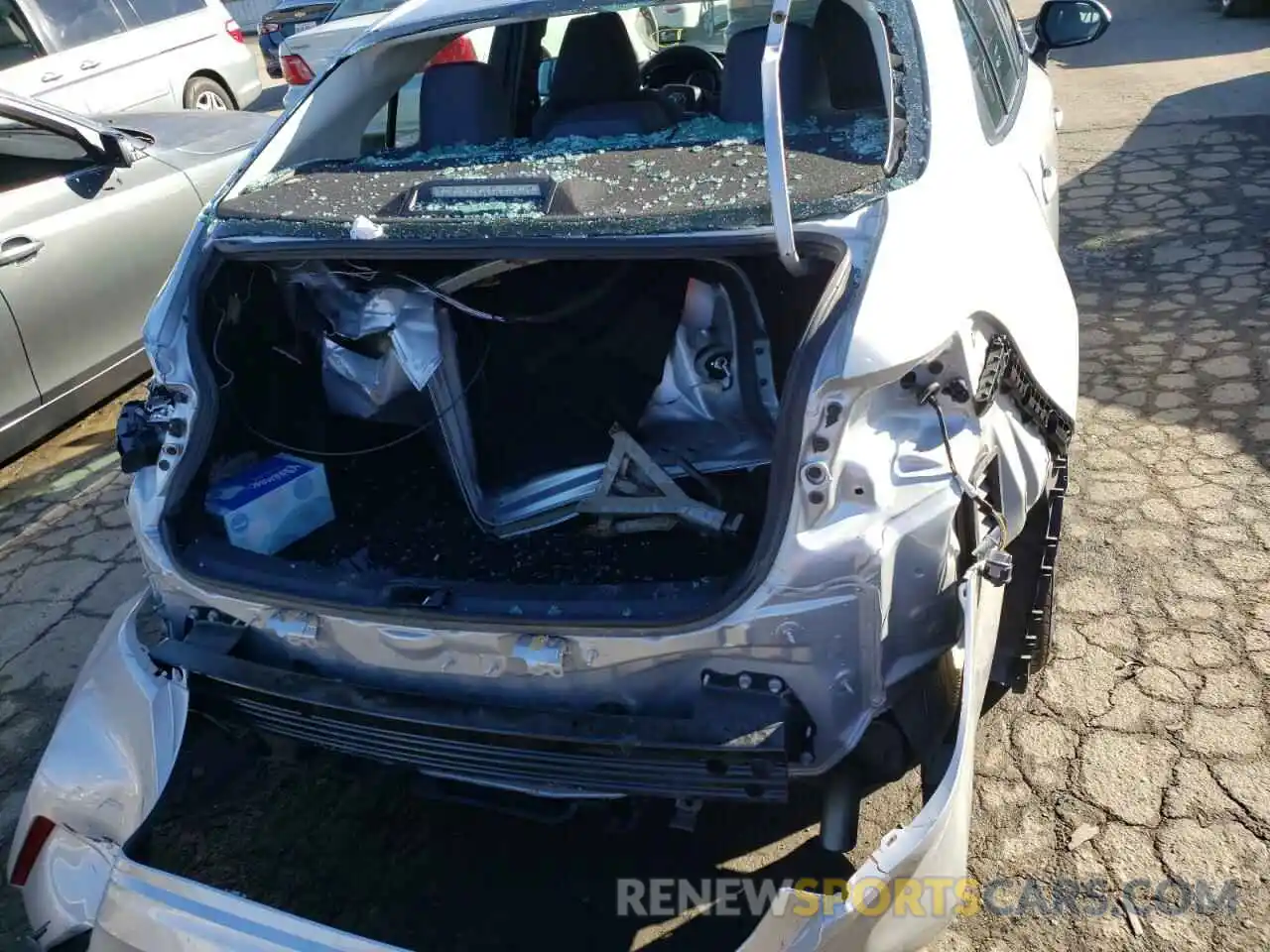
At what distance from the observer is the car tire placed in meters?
8.16

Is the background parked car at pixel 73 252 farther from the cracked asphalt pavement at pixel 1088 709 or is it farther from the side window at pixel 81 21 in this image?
the side window at pixel 81 21

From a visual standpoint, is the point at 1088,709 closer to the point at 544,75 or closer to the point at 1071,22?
the point at 1071,22

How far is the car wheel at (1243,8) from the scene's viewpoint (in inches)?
415

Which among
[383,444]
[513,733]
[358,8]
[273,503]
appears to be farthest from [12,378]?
[358,8]

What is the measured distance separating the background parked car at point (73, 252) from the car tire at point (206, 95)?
3.44m

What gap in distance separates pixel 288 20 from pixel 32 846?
9.52 m

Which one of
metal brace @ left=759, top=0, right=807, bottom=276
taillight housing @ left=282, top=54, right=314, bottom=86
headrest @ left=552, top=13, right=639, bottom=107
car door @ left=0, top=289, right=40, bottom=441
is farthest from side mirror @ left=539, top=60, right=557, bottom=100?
taillight housing @ left=282, top=54, right=314, bottom=86

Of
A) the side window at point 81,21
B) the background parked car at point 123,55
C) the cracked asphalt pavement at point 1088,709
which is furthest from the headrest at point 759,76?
the side window at point 81,21

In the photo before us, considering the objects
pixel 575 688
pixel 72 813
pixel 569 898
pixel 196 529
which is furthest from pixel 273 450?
pixel 569 898

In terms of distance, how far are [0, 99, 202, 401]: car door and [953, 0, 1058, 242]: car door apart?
3.46 metres

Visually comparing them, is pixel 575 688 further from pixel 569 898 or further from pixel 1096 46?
pixel 1096 46

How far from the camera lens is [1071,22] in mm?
3805

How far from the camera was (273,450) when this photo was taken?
105 inches

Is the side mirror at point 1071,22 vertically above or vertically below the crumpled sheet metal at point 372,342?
below
